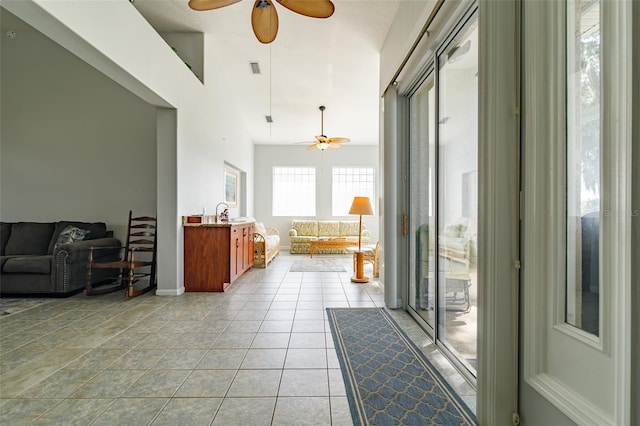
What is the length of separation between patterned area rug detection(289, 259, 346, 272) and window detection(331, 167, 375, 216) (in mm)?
2625

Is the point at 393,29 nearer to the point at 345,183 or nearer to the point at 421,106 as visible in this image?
the point at 421,106

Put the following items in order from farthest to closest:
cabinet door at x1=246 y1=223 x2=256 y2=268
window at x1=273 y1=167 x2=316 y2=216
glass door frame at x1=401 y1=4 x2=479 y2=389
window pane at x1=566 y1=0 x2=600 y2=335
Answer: window at x1=273 y1=167 x2=316 y2=216, cabinet door at x1=246 y1=223 x2=256 y2=268, glass door frame at x1=401 y1=4 x2=479 y2=389, window pane at x1=566 y1=0 x2=600 y2=335

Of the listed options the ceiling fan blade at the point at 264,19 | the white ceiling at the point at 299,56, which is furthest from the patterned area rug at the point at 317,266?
the ceiling fan blade at the point at 264,19

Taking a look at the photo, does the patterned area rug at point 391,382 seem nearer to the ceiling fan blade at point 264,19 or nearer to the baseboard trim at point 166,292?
the baseboard trim at point 166,292

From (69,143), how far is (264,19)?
3741 mm

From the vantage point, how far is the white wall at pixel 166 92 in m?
2.23

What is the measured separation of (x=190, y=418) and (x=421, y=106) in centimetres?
300

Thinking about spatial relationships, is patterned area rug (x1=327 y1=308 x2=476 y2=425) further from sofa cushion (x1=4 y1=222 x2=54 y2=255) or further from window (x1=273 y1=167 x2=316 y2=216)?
window (x1=273 y1=167 x2=316 y2=216)

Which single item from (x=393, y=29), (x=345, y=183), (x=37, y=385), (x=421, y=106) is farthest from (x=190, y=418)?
(x=345, y=183)

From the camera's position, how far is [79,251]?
372cm

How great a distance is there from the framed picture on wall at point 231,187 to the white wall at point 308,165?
185 centimetres

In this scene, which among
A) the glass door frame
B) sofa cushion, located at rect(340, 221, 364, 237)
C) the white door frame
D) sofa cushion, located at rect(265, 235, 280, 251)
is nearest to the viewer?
the white door frame

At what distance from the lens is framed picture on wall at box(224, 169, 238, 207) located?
640 cm

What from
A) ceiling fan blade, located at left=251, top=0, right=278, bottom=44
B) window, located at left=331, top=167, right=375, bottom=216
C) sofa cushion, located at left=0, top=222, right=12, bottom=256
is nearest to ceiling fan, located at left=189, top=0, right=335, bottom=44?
ceiling fan blade, located at left=251, top=0, right=278, bottom=44
